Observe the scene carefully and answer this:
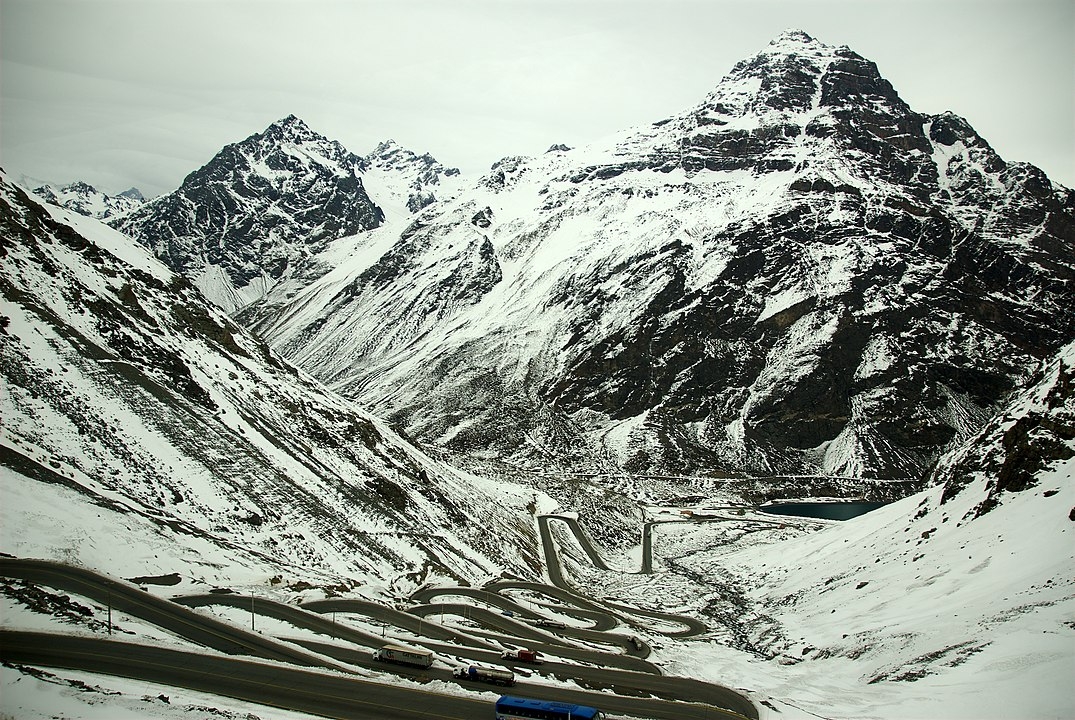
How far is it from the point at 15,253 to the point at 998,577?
89224mm

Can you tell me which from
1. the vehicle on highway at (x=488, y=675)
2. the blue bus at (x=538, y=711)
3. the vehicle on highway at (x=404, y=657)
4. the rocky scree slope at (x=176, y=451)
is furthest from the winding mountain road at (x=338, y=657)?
the rocky scree slope at (x=176, y=451)

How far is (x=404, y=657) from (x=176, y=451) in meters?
37.4

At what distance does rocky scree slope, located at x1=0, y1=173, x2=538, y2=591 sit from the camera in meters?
54.5

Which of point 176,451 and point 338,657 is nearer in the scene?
point 338,657

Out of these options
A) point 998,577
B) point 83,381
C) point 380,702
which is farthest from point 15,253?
point 998,577

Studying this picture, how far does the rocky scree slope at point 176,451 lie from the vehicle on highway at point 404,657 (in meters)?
19.3

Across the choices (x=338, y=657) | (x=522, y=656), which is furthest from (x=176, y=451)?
(x=522, y=656)

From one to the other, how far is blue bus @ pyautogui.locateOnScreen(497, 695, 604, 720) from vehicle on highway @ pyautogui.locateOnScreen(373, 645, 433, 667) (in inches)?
269

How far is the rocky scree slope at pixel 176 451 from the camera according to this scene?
54469 millimetres

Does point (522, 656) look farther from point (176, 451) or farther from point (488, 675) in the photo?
point (176, 451)

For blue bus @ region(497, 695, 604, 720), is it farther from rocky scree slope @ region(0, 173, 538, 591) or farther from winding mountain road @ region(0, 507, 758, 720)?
rocky scree slope @ region(0, 173, 538, 591)

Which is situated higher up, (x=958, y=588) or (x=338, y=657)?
(x=958, y=588)

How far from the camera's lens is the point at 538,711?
33.2 m

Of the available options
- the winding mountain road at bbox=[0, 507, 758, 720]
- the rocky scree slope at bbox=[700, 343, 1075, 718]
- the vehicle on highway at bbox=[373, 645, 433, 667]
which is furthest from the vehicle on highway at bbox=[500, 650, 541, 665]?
the rocky scree slope at bbox=[700, 343, 1075, 718]
